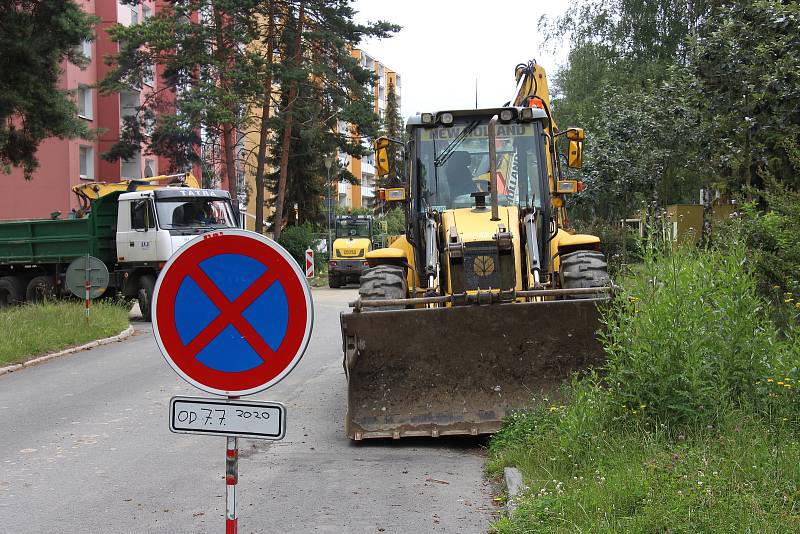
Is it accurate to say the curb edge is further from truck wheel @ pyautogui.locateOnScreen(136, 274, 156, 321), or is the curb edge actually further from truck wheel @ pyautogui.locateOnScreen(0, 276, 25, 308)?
truck wheel @ pyautogui.locateOnScreen(0, 276, 25, 308)

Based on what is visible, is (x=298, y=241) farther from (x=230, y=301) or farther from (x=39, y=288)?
(x=230, y=301)

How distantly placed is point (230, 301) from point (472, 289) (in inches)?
196

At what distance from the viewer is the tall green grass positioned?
17.1ft

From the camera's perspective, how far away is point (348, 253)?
37.8 metres

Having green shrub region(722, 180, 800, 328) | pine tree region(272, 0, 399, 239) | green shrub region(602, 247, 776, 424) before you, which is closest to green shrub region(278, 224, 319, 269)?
pine tree region(272, 0, 399, 239)

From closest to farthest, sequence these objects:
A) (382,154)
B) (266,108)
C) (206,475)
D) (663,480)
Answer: (663,480)
(206,475)
(382,154)
(266,108)

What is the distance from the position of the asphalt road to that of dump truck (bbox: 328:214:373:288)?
26552 mm

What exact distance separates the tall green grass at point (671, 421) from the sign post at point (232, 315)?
80.1 inches

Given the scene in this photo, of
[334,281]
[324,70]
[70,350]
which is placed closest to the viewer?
[70,350]

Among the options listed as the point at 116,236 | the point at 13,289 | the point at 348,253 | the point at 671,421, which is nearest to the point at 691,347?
the point at 671,421

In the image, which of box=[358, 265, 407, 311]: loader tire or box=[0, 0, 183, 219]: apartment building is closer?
box=[358, 265, 407, 311]: loader tire

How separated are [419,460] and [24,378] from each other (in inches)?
290

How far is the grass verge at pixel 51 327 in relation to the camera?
14984 millimetres

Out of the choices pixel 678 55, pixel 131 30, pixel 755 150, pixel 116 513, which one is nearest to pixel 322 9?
pixel 131 30
